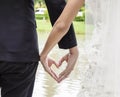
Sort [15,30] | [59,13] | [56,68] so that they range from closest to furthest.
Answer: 1. [15,30]
2. [59,13]
3. [56,68]

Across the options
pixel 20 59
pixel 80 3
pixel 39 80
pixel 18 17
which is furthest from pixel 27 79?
pixel 39 80

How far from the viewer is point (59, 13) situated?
216 cm

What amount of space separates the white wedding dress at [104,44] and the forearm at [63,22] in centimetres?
11

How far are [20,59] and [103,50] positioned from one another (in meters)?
0.40

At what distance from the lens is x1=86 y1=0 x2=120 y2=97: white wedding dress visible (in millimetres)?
2043

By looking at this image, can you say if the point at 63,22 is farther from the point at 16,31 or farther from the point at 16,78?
the point at 16,78

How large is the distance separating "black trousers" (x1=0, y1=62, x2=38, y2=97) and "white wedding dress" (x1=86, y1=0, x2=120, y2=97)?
0.31 meters

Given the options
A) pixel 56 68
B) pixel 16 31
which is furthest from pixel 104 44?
pixel 56 68

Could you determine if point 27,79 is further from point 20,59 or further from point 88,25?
point 88,25

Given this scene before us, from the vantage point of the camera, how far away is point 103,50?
82.0 inches

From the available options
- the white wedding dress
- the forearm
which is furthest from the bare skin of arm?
the white wedding dress

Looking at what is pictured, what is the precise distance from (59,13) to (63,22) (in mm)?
110

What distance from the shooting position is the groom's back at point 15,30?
1994 millimetres

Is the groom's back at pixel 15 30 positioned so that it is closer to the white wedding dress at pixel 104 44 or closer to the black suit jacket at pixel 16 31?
the black suit jacket at pixel 16 31
